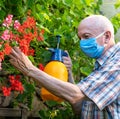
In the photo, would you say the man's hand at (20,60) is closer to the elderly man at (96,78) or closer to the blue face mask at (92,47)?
the elderly man at (96,78)

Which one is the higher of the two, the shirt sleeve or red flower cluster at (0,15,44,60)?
red flower cluster at (0,15,44,60)

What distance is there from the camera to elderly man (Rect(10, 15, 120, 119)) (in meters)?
2.78

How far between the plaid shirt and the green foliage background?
621 mm

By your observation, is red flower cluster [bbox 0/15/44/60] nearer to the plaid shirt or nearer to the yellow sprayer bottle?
the yellow sprayer bottle

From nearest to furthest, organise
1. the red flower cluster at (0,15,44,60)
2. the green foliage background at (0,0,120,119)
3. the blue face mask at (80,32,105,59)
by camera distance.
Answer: the red flower cluster at (0,15,44,60), the blue face mask at (80,32,105,59), the green foliage background at (0,0,120,119)

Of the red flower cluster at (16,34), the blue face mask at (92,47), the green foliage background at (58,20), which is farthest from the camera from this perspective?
the green foliage background at (58,20)

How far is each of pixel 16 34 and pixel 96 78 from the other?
20.5 inches

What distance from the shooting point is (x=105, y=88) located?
2777mm

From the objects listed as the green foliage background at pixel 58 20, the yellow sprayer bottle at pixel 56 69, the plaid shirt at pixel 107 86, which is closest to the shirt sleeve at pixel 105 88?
the plaid shirt at pixel 107 86

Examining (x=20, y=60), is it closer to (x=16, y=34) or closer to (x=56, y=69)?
(x=16, y=34)

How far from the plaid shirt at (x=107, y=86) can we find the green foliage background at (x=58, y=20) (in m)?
0.62

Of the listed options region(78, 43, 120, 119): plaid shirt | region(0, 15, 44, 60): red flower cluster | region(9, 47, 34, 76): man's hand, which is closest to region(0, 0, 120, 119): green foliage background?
region(0, 15, 44, 60): red flower cluster

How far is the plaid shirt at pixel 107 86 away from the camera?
9.10 feet

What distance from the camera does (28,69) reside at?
2.80m
